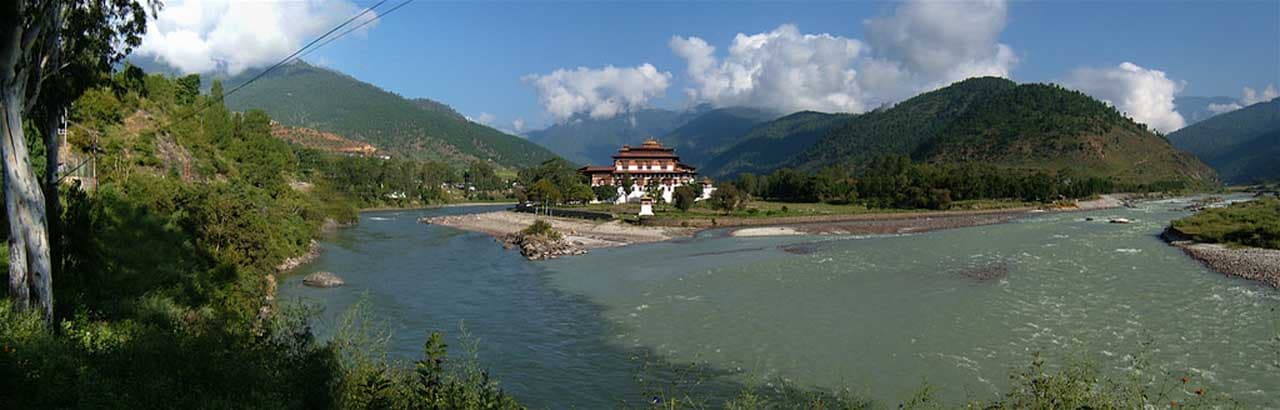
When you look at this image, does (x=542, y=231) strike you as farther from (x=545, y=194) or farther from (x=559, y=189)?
(x=559, y=189)

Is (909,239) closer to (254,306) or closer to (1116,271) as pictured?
(1116,271)

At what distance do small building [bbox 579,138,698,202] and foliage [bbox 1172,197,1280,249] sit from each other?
49.0 meters

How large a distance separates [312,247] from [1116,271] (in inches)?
1310

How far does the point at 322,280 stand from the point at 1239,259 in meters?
33.4

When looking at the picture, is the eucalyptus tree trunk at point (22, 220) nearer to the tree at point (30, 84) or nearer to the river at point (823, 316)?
the tree at point (30, 84)

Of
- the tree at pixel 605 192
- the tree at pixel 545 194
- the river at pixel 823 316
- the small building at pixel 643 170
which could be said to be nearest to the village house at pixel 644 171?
the small building at pixel 643 170

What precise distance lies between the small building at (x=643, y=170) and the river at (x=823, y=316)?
4697 centimetres

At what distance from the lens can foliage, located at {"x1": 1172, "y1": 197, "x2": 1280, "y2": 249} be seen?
3019 centimetres

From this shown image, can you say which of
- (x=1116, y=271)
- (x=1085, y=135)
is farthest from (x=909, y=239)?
(x=1085, y=135)

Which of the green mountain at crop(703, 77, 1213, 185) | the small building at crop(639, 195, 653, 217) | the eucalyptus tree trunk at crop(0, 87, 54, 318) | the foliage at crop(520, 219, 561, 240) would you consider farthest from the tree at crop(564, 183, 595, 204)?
the green mountain at crop(703, 77, 1213, 185)

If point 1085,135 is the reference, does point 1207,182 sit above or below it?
below

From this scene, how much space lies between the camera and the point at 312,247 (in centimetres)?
3206

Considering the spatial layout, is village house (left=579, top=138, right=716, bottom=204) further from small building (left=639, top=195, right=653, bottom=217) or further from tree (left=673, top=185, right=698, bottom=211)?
small building (left=639, top=195, right=653, bottom=217)

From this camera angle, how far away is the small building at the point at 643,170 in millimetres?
78938
